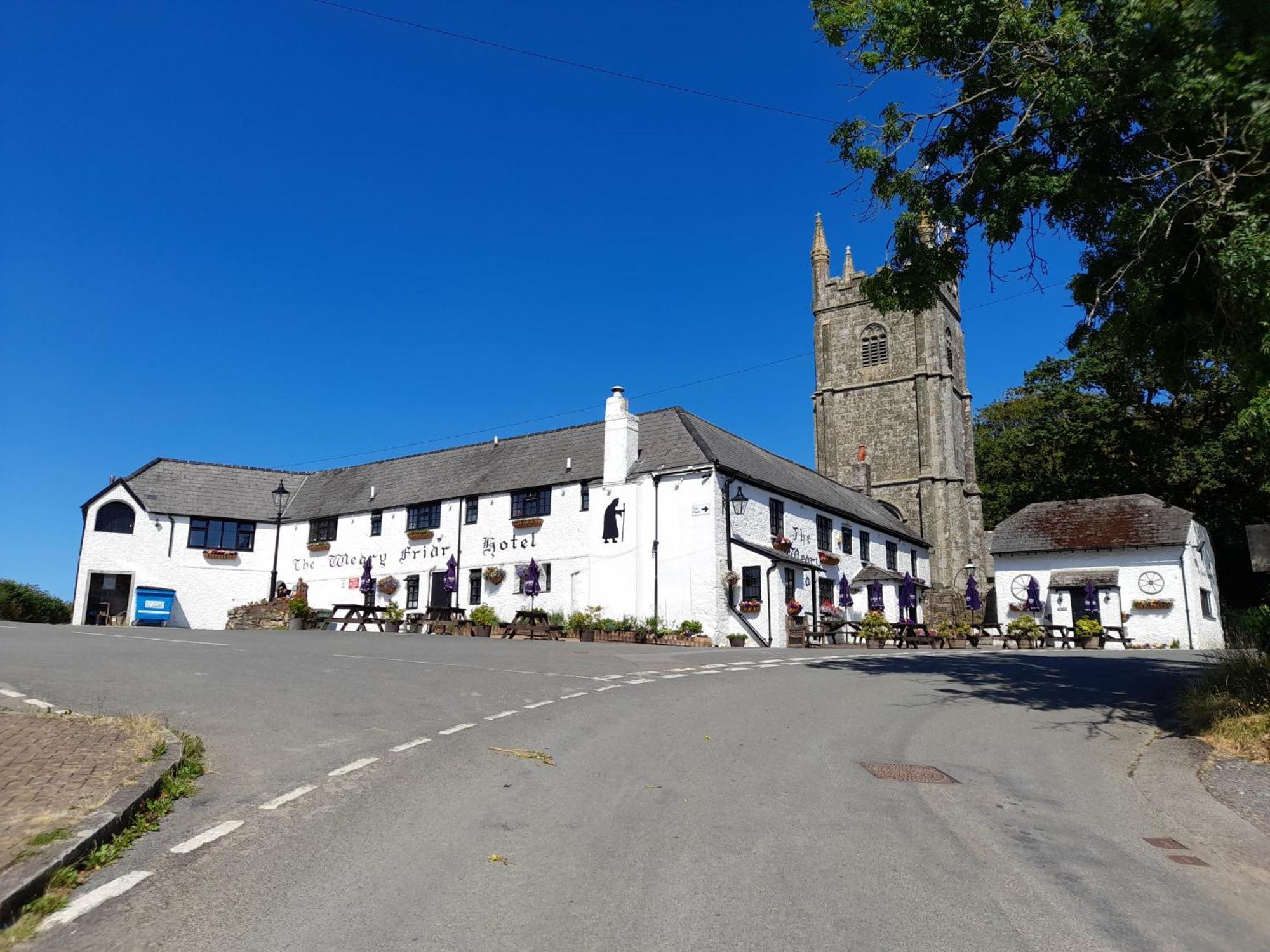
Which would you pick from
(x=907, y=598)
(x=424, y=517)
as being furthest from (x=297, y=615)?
(x=907, y=598)

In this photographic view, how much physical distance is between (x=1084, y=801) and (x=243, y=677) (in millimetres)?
10957

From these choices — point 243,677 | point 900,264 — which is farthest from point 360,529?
point 900,264

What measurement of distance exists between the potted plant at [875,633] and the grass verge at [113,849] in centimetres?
2542

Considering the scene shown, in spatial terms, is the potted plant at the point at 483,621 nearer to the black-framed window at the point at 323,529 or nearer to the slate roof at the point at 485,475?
the slate roof at the point at 485,475

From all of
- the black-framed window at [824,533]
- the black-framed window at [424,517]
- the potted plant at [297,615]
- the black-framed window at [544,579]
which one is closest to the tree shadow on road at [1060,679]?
the black-framed window at [824,533]

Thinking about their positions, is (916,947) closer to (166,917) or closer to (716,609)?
(166,917)

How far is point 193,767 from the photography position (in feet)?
22.3

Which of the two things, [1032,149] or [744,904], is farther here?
[1032,149]

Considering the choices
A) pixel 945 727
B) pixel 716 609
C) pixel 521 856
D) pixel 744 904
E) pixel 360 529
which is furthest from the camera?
pixel 360 529

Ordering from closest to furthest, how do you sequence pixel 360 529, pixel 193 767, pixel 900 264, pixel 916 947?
pixel 916 947 → pixel 193 767 → pixel 900 264 → pixel 360 529

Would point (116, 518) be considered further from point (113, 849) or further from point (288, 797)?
point (113, 849)

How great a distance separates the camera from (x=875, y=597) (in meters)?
35.3

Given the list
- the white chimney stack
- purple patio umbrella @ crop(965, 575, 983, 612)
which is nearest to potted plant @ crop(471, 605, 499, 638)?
the white chimney stack

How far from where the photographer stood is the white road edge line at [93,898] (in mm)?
4078
